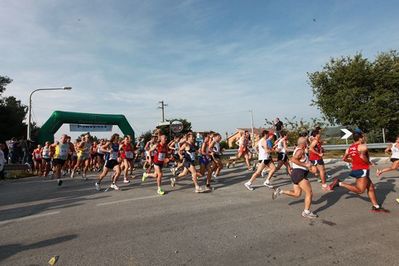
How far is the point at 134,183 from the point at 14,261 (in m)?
7.61

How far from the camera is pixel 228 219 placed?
6535mm

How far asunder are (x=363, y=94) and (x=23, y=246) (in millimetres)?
30731

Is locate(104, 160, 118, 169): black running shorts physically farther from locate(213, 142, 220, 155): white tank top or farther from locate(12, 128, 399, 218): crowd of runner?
locate(213, 142, 220, 155): white tank top

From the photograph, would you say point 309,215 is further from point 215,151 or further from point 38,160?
point 38,160

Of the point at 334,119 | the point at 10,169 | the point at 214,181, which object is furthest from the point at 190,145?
the point at 334,119

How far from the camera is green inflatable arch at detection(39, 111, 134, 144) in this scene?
21406 millimetres

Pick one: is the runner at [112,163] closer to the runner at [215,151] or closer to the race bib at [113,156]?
the race bib at [113,156]

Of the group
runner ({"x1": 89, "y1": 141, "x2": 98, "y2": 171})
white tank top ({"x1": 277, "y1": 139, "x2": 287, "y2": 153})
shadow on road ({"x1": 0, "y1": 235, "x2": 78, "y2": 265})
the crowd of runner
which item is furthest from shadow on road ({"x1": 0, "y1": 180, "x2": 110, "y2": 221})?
white tank top ({"x1": 277, "y1": 139, "x2": 287, "y2": 153})

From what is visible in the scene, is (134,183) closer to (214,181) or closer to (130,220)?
(214,181)

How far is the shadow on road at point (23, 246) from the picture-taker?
4.99 meters

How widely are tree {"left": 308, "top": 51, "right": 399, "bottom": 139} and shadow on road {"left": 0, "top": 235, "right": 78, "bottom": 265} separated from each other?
2746cm

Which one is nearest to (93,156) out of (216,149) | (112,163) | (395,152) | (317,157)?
(112,163)

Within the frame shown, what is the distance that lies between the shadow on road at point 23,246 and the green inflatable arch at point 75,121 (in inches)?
676

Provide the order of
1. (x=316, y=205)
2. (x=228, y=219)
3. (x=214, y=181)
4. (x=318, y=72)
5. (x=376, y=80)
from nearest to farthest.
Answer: (x=228, y=219) < (x=316, y=205) < (x=214, y=181) < (x=376, y=80) < (x=318, y=72)
